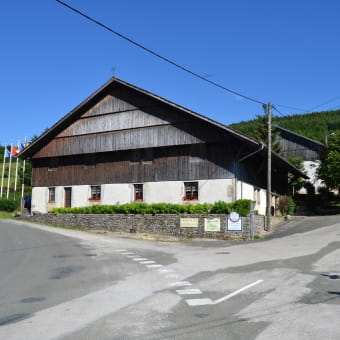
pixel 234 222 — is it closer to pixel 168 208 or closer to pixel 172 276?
pixel 168 208

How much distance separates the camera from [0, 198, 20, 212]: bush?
49219 millimetres

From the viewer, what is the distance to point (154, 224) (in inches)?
1032

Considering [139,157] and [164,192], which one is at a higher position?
[139,157]

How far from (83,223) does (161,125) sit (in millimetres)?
9169

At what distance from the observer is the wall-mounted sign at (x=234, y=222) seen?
2289 centimetres

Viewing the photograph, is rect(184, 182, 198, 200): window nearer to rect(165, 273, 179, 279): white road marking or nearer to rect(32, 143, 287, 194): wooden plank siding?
rect(32, 143, 287, 194): wooden plank siding

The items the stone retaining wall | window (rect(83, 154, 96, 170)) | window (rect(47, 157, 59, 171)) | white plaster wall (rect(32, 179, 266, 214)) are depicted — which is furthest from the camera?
window (rect(47, 157, 59, 171))

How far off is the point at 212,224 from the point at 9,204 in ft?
111

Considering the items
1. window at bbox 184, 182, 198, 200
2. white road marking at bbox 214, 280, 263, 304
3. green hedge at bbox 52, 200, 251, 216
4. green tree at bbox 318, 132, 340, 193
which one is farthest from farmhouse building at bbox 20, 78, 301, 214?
white road marking at bbox 214, 280, 263, 304

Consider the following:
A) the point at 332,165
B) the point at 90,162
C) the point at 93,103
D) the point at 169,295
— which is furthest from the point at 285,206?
the point at 169,295

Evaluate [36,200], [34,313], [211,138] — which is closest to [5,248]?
[34,313]

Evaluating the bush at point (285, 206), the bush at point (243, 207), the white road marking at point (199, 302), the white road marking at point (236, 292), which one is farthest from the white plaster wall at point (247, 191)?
the white road marking at point (199, 302)

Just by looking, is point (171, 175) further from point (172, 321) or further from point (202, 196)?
point (172, 321)

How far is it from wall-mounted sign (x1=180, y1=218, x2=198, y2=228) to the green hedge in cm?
51
